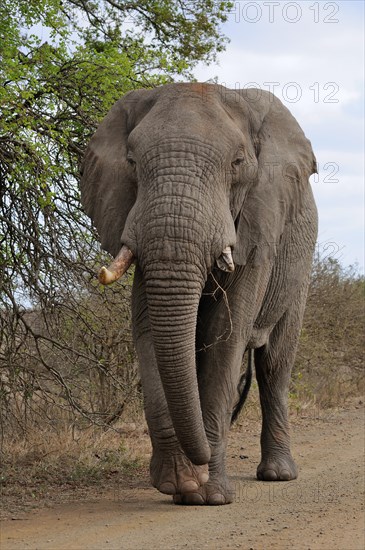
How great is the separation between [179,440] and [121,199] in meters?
1.62

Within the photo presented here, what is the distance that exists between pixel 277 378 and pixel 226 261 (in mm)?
2866

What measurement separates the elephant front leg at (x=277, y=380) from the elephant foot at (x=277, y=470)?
33 mm

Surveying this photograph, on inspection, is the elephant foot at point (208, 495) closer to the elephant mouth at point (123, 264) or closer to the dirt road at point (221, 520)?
the dirt road at point (221, 520)

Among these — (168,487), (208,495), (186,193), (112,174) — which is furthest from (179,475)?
(112,174)

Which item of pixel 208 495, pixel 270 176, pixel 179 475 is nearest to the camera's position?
pixel 179 475

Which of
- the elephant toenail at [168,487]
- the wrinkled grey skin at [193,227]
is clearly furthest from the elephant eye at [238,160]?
the elephant toenail at [168,487]

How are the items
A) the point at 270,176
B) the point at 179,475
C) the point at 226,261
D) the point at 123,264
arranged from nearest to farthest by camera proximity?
1. the point at 123,264
2. the point at 226,261
3. the point at 179,475
4. the point at 270,176

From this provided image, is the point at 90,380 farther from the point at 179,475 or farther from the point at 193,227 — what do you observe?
the point at 193,227

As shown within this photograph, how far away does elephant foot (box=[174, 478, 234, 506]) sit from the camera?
7074 millimetres

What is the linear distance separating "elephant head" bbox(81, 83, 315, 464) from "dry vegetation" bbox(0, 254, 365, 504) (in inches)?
63.4

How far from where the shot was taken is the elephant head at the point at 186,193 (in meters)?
6.33

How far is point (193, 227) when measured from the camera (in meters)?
6.32

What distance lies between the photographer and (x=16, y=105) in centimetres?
768

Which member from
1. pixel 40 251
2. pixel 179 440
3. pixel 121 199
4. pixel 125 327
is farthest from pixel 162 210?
pixel 125 327
